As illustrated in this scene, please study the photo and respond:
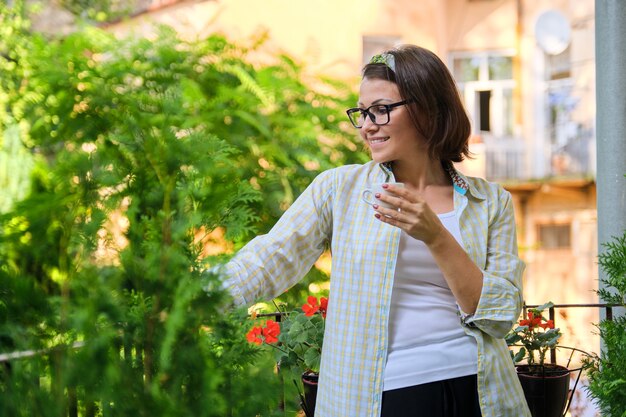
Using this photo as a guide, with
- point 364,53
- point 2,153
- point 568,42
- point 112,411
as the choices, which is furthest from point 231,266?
point 568,42

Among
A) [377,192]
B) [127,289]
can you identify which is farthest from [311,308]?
[127,289]

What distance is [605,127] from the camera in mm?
3004

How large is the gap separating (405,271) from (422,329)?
13cm

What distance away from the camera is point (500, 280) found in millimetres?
1811

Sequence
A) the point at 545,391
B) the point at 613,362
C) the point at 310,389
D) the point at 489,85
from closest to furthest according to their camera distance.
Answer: the point at 613,362, the point at 310,389, the point at 545,391, the point at 489,85

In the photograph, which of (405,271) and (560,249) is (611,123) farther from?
(560,249)

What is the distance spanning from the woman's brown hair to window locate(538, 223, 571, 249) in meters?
12.9

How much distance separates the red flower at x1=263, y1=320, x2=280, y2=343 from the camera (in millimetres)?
2807

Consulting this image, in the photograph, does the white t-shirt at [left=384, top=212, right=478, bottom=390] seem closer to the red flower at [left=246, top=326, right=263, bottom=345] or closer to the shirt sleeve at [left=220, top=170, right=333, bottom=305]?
the shirt sleeve at [left=220, top=170, right=333, bottom=305]

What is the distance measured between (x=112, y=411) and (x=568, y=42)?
14.0m

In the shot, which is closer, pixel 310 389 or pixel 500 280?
pixel 500 280

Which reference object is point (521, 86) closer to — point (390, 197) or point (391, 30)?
point (391, 30)

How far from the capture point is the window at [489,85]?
1473 cm

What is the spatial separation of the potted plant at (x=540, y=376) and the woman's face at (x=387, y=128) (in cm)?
127
